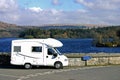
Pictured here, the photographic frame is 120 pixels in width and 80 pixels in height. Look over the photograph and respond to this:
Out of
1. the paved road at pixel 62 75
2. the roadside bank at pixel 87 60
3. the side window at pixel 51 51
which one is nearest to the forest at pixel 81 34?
the roadside bank at pixel 87 60

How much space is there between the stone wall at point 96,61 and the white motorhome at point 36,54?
7.08 ft

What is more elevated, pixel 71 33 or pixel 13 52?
pixel 71 33

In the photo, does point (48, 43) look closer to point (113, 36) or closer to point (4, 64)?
point (4, 64)

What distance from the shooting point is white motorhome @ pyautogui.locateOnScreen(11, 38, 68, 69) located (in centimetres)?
2944

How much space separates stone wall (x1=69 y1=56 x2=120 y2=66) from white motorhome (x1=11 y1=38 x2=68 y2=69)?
7.08ft

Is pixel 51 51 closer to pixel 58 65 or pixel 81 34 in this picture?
pixel 58 65

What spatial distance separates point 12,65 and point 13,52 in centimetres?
218

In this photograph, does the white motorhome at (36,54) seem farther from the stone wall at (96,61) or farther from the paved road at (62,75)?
the paved road at (62,75)

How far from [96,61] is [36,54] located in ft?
19.2

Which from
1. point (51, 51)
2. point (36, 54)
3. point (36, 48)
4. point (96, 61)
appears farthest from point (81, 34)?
point (36, 54)

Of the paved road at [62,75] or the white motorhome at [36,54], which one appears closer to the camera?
the paved road at [62,75]

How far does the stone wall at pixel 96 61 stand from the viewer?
104 ft

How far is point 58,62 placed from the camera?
2953 cm

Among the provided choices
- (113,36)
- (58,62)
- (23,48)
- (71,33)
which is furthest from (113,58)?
(71,33)
